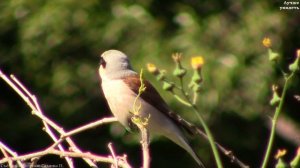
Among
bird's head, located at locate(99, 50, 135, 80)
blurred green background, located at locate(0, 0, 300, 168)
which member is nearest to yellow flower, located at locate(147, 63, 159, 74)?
bird's head, located at locate(99, 50, 135, 80)

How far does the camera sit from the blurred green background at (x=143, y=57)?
6.87m

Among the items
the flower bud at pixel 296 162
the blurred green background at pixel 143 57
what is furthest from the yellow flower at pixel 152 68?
the blurred green background at pixel 143 57

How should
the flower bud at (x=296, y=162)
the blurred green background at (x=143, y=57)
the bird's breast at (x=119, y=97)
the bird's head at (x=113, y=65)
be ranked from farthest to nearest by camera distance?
the blurred green background at (x=143, y=57) → the bird's head at (x=113, y=65) → the bird's breast at (x=119, y=97) → the flower bud at (x=296, y=162)

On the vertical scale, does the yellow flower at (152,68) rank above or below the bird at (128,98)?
above

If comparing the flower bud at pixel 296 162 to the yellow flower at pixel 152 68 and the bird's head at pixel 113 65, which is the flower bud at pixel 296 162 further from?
the bird's head at pixel 113 65

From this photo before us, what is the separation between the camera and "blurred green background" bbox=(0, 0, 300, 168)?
687cm

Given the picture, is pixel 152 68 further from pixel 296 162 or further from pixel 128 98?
pixel 128 98

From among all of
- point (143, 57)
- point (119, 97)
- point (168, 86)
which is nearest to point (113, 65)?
point (119, 97)

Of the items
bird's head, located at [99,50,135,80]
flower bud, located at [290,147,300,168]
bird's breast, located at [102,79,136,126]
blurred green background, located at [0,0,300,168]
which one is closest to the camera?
flower bud, located at [290,147,300,168]

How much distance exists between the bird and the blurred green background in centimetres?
196

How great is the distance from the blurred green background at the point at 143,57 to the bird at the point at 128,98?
6.44 ft

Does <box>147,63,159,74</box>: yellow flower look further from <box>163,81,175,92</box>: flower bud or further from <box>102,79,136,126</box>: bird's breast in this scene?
<box>102,79,136,126</box>: bird's breast

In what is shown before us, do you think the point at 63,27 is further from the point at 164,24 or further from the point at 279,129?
the point at 279,129

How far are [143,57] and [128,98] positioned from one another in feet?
8.94
